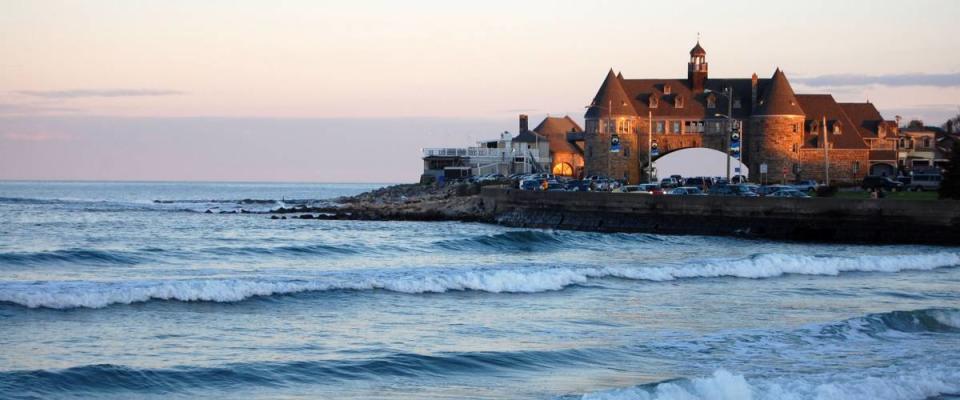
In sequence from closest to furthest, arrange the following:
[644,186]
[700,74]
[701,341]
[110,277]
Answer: [701,341], [110,277], [644,186], [700,74]

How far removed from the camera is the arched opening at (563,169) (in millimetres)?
100000

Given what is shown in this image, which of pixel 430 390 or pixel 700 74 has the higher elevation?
pixel 700 74

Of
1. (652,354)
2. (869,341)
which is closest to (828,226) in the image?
(869,341)

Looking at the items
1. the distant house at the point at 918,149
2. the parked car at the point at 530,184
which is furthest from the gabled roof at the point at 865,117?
the parked car at the point at 530,184

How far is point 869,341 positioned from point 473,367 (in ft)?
23.8

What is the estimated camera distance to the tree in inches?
1854

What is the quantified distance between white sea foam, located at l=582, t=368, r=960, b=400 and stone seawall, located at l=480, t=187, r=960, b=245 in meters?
29.0

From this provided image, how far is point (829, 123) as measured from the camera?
80250 millimetres

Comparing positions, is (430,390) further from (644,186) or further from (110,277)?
(644,186)

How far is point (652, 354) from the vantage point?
18.1 metres

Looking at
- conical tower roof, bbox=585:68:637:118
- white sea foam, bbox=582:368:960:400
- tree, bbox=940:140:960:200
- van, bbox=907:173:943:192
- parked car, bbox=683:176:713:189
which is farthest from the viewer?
conical tower roof, bbox=585:68:637:118

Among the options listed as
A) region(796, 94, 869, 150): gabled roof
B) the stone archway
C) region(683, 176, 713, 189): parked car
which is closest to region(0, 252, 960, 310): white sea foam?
region(683, 176, 713, 189): parked car

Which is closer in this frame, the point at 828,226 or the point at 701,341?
the point at 701,341

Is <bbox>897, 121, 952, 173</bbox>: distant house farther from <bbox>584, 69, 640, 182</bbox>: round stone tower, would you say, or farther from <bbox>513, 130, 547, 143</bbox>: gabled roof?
<bbox>513, 130, 547, 143</bbox>: gabled roof
